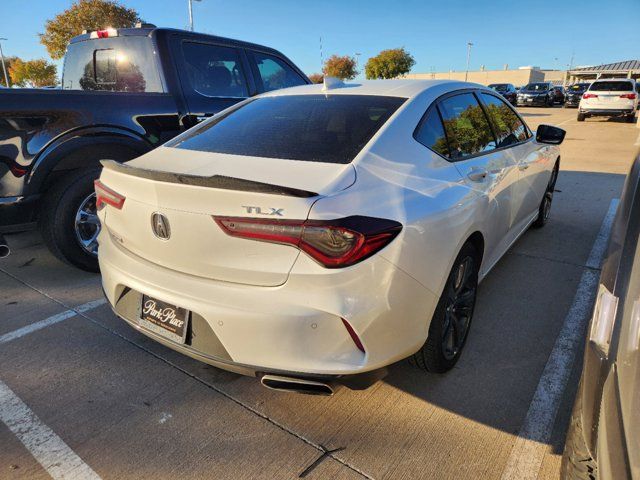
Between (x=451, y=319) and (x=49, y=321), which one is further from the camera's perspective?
(x=49, y=321)

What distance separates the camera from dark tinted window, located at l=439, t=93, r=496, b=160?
2.72m

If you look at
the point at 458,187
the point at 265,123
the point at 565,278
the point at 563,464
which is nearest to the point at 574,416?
the point at 563,464

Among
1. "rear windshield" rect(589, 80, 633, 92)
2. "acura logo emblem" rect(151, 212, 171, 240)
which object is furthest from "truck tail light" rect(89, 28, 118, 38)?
"rear windshield" rect(589, 80, 633, 92)

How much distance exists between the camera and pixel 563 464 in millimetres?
1525

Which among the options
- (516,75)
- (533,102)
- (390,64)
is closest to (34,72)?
(390,64)

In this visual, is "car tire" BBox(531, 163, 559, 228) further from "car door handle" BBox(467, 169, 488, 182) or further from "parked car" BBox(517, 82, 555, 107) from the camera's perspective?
"parked car" BBox(517, 82, 555, 107)

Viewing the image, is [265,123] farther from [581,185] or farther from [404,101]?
[581,185]

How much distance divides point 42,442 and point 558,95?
3757 centimetres

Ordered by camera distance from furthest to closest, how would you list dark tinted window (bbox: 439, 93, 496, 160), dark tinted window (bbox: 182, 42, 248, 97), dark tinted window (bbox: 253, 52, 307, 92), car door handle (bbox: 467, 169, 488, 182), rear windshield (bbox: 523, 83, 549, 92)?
1. rear windshield (bbox: 523, 83, 549, 92)
2. dark tinted window (bbox: 253, 52, 307, 92)
3. dark tinted window (bbox: 182, 42, 248, 97)
4. dark tinted window (bbox: 439, 93, 496, 160)
5. car door handle (bbox: 467, 169, 488, 182)

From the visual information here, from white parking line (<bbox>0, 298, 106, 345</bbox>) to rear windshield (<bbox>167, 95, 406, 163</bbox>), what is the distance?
4.76ft

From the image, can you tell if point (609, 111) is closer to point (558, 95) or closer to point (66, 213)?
point (558, 95)

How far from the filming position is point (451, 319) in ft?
8.30

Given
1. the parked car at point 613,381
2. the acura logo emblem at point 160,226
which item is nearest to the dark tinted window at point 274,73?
the acura logo emblem at point 160,226

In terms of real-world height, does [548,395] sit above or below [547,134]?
below
